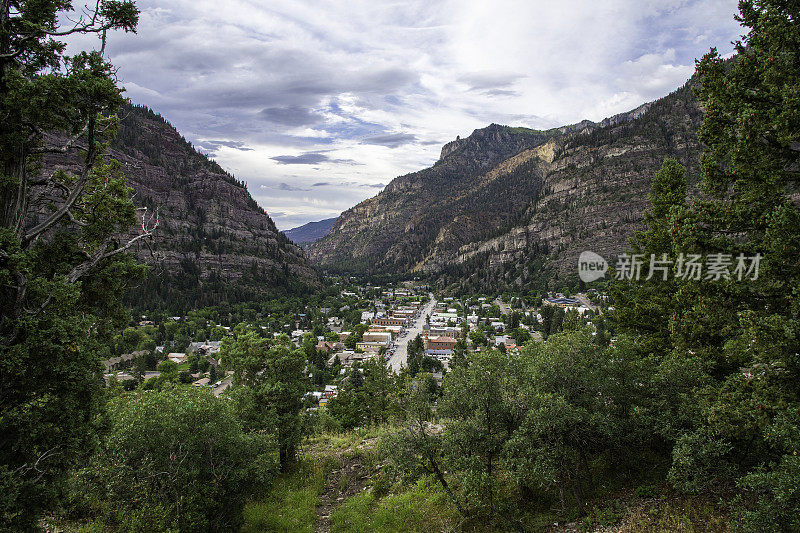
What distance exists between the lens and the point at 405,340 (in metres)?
86.2

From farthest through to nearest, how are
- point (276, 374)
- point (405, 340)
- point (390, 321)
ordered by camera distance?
1. point (390, 321)
2. point (405, 340)
3. point (276, 374)

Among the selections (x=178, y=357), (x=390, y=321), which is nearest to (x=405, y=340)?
(x=390, y=321)

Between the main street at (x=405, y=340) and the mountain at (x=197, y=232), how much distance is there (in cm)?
5269

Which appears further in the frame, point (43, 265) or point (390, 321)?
point (390, 321)

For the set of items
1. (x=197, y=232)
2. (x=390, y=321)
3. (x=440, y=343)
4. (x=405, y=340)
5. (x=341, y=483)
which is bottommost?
(x=405, y=340)

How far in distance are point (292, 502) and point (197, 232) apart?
154m

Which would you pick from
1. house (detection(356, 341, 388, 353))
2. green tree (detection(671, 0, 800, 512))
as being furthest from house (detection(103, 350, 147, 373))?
green tree (detection(671, 0, 800, 512))

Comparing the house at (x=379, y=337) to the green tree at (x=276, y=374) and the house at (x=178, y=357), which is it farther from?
the green tree at (x=276, y=374)

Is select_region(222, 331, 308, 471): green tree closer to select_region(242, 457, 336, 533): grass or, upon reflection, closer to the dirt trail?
select_region(242, 457, 336, 533): grass

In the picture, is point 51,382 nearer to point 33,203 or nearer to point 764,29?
point 33,203

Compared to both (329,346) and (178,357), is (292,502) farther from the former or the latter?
(329,346)

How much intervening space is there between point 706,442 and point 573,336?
3611mm

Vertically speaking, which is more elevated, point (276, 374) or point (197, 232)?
point (197, 232)

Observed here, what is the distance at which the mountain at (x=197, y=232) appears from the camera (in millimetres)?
114000
